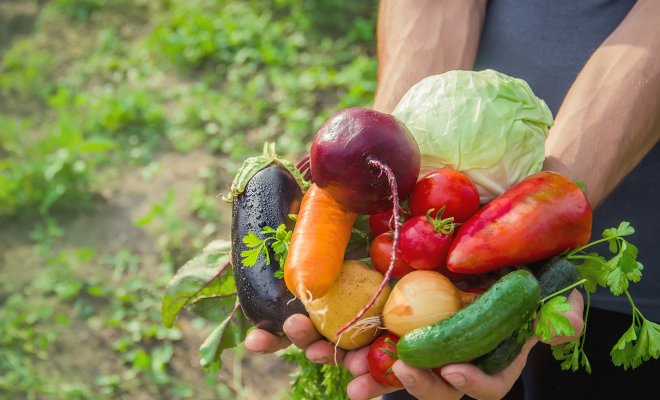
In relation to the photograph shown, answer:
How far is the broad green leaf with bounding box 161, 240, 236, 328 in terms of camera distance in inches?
95.3

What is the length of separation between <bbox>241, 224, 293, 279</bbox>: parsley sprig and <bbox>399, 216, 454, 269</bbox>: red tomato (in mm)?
349

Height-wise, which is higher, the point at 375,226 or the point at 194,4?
the point at 375,226

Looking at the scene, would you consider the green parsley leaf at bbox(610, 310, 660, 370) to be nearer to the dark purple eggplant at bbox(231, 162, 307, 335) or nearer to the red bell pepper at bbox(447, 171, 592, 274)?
the red bell pepper at bbox(447, 171, 592, 274)

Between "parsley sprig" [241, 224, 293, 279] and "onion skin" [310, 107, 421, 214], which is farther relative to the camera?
"parsley sprig" [241, 224, 293, 279]

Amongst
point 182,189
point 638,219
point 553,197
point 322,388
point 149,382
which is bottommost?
point 149,382

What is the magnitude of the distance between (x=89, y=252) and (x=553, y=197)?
11.5 ft

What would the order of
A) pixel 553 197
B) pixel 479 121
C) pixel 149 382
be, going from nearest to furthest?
pixel 553 197, pixel 479 121, pixel 149 382

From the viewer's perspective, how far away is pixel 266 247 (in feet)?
6.74

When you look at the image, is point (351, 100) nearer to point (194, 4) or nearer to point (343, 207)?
point (194, 4)

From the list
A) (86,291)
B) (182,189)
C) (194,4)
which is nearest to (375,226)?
(86,291)

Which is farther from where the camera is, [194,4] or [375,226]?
[194,4]

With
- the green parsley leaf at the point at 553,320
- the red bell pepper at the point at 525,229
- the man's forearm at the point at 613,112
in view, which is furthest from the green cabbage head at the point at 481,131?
the green parsley leaf at the point at 553,320

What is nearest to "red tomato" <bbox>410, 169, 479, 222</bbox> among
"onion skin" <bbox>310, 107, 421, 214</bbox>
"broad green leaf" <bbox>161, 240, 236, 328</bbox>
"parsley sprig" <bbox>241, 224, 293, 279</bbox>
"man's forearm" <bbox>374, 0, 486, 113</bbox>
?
"onion skin" <bbox>310, 107, 421, 214</bbox>

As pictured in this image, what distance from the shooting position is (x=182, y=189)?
17.1 ft
